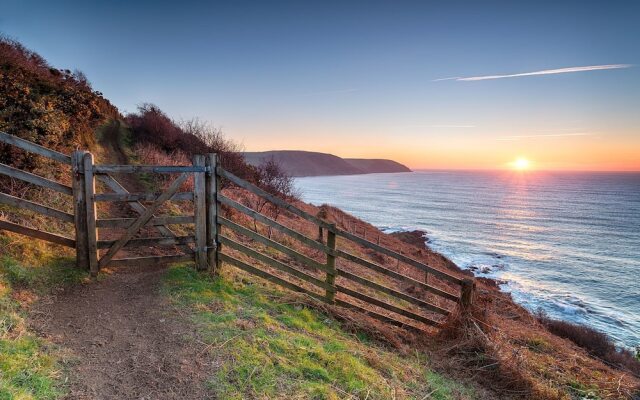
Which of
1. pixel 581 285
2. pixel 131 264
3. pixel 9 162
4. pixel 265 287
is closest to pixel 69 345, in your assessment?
pixel 131 264

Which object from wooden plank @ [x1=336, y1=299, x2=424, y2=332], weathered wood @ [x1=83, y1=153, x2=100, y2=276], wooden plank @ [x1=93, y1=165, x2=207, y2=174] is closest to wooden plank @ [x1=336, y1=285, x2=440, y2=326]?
wooden plank @ [x1=336, y1=299, x2=424, y2=332]

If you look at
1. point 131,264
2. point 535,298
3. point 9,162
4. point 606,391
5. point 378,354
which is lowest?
point 535,298

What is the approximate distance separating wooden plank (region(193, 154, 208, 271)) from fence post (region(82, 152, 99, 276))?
1.68 meters

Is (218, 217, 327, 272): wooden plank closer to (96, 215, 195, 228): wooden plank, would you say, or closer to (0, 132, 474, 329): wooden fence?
(0, 132, 474, 329): wooden fence

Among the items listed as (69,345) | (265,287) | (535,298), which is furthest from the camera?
(535,298)

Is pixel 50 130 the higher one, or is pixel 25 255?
Answer: pixel 50 130

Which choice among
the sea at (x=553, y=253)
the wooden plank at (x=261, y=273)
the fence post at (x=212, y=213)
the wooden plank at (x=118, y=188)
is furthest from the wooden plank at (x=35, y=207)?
the sea at (x=553, y=253)

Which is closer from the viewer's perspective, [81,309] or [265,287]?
[81,309]

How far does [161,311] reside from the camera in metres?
5.71

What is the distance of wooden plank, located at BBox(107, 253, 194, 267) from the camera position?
670 cm

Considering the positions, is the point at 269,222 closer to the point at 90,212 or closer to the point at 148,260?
the point at 148,260

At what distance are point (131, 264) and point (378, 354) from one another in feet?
15.8

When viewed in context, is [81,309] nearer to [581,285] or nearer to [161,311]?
[161,311]

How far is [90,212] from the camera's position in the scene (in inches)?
249
